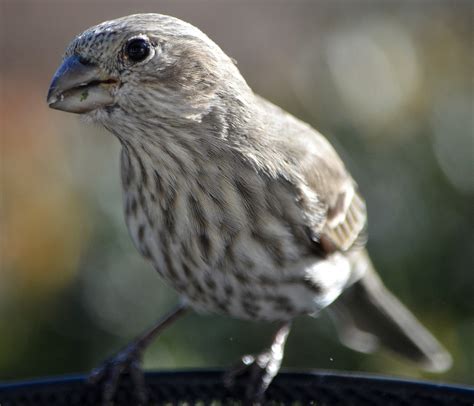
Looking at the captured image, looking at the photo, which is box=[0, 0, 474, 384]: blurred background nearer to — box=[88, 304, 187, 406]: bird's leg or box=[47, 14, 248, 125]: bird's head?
box=[88, 304, 187, 406]: bird's leg

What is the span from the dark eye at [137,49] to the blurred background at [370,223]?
2.31 meters

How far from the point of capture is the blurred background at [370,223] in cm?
534

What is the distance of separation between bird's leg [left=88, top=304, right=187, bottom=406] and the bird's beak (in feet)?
4.05

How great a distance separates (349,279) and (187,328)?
1295 mm

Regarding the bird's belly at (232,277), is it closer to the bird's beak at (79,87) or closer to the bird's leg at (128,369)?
the bird's leg at (128,369)

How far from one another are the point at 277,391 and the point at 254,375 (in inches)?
12.8

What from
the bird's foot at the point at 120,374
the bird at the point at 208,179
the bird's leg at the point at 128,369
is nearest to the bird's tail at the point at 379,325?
the bird at the point at 208,179

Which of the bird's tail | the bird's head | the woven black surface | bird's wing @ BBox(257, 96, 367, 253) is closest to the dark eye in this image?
the bird's head

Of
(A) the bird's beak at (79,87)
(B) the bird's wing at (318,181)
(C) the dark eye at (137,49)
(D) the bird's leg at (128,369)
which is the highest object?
(C) the dark eye at (137,49)

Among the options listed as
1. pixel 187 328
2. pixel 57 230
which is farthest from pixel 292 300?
pixel 57 230

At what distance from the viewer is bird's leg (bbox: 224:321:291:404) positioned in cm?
364

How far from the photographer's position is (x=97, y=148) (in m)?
5.82

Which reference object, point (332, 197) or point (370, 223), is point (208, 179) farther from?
point (370, 223)

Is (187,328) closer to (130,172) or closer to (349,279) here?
(349,279)
